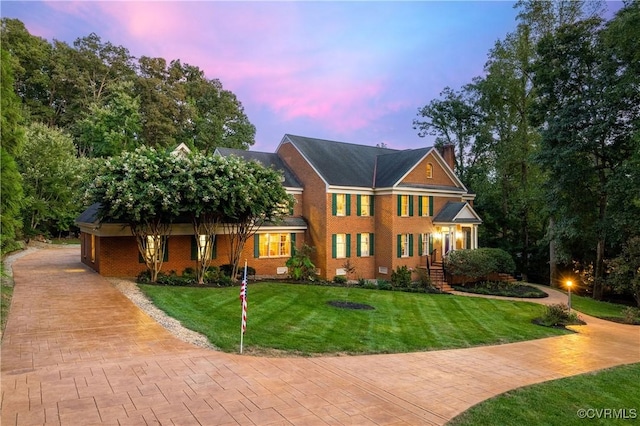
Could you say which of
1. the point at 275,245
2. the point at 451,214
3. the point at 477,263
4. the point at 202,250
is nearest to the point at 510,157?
the point at 451,214

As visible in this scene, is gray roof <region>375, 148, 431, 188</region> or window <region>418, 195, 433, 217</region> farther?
window <region>418, 195, 433, 217</region>

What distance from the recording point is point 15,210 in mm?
11586

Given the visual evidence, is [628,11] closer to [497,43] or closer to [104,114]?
[497,43]

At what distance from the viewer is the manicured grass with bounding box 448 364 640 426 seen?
631 cm

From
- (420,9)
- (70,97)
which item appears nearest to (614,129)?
(420,9)

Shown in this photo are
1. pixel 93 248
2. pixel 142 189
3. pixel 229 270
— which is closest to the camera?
pixel 142 189

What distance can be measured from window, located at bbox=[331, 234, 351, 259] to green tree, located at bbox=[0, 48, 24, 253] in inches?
588

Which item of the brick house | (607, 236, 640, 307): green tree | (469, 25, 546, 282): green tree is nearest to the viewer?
(607, 236, 640, 307): green tree

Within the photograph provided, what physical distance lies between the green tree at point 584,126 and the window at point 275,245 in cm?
1519

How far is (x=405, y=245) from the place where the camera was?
24828mm

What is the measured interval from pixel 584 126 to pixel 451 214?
8.52m

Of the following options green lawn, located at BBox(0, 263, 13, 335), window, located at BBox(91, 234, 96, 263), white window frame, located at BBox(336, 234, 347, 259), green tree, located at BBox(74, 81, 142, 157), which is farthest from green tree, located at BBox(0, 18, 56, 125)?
white window frame, located at BBox(336, 234, 347, 259)

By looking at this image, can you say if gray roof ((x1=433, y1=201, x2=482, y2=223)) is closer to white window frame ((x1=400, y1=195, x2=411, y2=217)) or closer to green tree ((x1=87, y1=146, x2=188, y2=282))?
white window frame ((x1=400, y1=195, x2=411, y2=217))

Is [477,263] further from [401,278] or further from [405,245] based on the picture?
[401,278]
